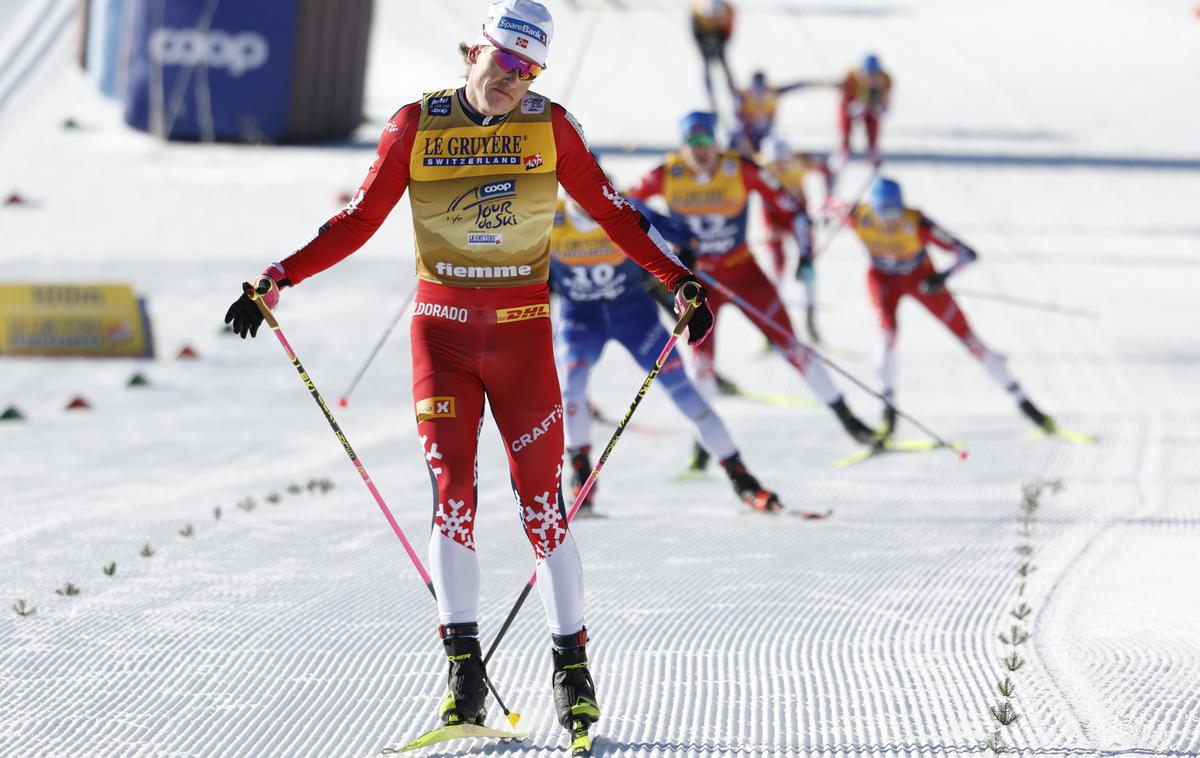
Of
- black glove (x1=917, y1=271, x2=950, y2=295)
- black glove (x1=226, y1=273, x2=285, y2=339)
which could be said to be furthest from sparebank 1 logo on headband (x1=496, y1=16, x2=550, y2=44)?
black glove (x1=917, y1=271, x2=950, y2=295)

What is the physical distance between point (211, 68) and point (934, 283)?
13.5 m

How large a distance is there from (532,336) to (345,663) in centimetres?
128

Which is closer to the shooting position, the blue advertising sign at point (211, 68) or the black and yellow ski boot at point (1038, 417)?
the black and yellow ski boot at point (1038, 417)

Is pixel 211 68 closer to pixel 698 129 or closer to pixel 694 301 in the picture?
pixel 698 129

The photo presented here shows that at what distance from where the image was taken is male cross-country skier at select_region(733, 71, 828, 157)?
19016mm

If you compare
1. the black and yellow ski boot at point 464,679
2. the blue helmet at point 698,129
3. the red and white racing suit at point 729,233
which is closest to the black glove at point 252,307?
the black and yellow ski boot at point 464,679

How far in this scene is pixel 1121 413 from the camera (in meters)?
11.7

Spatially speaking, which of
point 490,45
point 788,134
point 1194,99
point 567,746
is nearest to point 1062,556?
point 567,746

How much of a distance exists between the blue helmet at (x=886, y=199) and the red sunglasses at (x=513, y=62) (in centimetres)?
684

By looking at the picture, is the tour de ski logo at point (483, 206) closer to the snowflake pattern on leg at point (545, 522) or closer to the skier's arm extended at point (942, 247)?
the snowflake pattern on leg at point (545, 522)

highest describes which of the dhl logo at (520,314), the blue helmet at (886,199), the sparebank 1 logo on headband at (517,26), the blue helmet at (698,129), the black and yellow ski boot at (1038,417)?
the sparebank 1 logo on headband at (517,26)

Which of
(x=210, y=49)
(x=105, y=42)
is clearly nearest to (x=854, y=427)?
(x=210, y=49)

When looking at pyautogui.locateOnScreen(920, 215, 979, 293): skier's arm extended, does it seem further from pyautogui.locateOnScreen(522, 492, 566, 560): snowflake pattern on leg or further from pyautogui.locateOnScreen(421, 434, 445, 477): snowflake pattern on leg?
pyautogui.locateOnScreen(421, 434, 445, 477): snowflake pattern on leg

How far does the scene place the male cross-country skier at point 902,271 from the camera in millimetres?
10758
